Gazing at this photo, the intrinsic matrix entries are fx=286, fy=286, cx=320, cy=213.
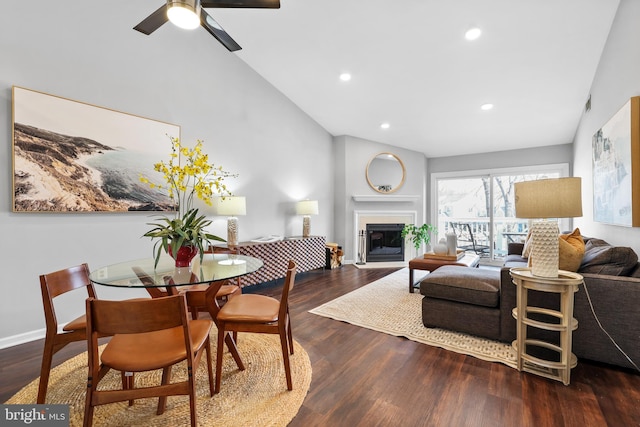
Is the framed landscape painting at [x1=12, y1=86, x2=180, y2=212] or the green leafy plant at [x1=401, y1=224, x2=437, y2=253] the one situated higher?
the framed landscape painting at [x1=12, y1=86, x2=180, y2=212]

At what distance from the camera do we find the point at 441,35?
286cm

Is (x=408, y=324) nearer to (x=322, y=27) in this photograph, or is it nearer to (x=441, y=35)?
(x=441, y=35)

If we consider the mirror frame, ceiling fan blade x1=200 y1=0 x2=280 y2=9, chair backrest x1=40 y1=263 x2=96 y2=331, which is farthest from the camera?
the mirror frame

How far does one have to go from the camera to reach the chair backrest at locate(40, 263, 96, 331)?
1.45 meters

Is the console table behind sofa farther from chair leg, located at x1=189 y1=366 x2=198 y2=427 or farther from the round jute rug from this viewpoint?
chair leg, located at x1=189 y1=366 x2=198 y2=427

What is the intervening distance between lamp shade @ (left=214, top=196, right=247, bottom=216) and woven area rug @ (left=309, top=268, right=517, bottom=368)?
1.50m

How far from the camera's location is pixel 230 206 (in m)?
3.51

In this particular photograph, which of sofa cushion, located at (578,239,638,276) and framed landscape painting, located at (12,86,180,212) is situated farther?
framed landscape painting, located at (12,86,180,212)

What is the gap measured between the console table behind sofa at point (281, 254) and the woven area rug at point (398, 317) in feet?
3.23

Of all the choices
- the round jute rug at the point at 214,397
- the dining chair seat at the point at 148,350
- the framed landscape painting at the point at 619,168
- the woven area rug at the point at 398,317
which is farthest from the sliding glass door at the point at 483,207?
the dining chair seat at the point at 148,350

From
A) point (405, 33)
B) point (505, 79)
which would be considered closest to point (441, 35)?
point (405, 33)

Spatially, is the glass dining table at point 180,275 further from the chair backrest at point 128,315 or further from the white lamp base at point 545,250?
the white lamp base at point 545,250

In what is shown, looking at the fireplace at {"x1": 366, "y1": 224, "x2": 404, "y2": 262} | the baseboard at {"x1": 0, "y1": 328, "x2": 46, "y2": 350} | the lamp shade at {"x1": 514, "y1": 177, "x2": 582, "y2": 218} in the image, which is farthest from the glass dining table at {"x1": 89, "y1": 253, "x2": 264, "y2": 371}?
the fireplace at {"x1": 366, "y1": 224, "x2": 404, "y2": 262}

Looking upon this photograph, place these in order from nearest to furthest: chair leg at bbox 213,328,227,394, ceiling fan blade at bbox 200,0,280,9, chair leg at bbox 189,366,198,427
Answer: chair leg at bbox 189,366,198,427 < chair leg at bbox 213,328,227,394 < ceiling fan blade at bbox 200,0,280,9
